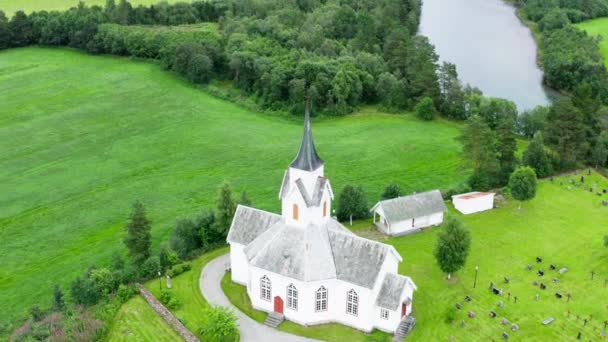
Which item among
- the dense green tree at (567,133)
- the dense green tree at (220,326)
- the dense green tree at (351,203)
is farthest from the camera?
the dense green tree at (567,133)

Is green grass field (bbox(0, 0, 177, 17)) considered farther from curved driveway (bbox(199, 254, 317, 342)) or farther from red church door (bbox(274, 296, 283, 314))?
red church door (bbox(274, 296, 283, 314))

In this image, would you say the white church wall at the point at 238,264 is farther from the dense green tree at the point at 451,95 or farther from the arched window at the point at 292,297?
the dense green tree at the point at 451,95

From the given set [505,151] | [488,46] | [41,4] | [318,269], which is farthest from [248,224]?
[41,4]

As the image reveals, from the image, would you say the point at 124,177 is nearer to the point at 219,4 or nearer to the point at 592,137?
the point at 592,137

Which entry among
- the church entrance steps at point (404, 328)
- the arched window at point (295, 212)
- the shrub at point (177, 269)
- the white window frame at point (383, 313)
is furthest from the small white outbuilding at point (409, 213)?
the shrub at point (177, 269)

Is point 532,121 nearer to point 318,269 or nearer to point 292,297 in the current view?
point 318,269

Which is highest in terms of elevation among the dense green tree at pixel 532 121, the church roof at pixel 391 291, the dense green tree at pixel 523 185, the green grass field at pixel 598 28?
the green grass field at pixel 598 28
